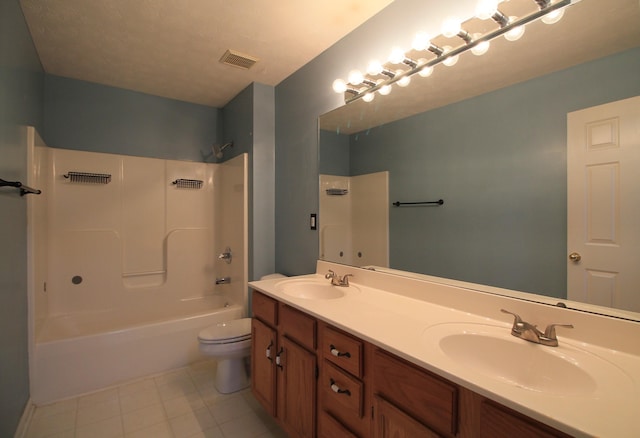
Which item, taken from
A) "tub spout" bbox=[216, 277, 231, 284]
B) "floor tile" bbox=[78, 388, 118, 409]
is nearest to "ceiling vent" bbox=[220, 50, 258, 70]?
"tub spout" bbox=[216, 277, 231, 284]

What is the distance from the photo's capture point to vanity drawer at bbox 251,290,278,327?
5.33 feet

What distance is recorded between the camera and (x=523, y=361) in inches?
36.9

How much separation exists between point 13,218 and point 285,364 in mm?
1692

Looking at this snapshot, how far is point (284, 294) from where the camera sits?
5.29 feet

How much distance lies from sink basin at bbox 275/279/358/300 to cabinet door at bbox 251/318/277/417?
25 cm

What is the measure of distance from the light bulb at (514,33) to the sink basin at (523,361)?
1148 mm

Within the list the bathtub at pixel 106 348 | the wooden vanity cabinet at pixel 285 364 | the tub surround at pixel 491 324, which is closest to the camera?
the tub surround at pixel 491 324

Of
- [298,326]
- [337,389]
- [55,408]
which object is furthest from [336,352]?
[55,408]

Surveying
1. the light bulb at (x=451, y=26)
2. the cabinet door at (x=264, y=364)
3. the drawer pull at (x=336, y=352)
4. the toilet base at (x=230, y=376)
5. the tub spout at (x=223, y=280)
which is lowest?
the toilet base at (x=230, y=376)

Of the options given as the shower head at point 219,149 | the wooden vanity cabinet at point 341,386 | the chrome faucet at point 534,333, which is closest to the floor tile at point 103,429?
the wooden vanity cabinet at point 341,386

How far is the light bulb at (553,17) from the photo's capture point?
106 cm

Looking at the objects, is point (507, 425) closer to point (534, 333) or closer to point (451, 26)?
point (534, 333)

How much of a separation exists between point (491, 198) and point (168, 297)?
2926mm

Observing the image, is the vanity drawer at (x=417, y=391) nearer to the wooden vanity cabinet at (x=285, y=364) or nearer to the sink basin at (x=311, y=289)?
the wooden vanity cabinet at (x=285, y=364)
